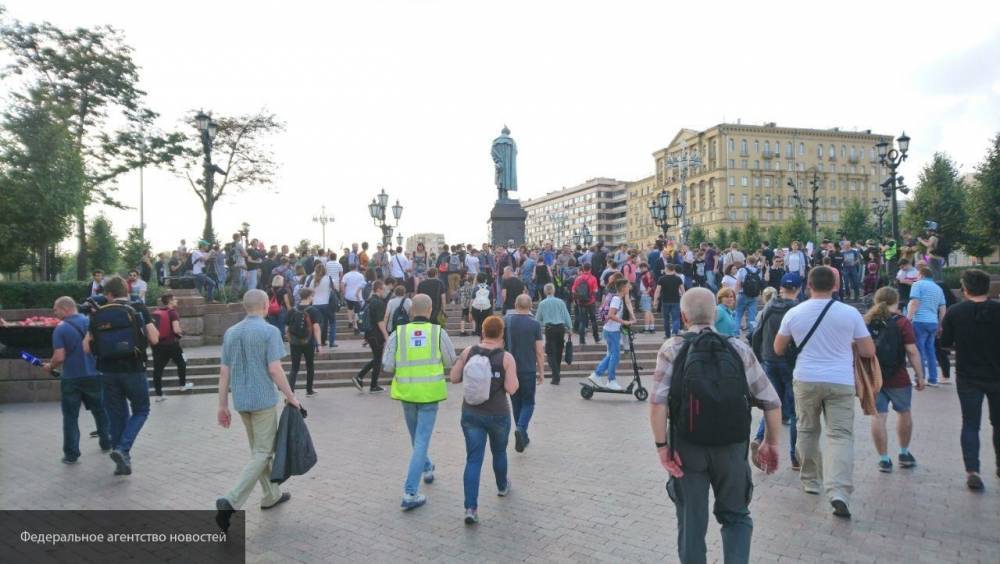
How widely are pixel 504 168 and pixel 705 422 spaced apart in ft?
84.2

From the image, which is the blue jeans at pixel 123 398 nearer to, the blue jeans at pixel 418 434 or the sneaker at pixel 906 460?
the blue jeans at pixel 418 434

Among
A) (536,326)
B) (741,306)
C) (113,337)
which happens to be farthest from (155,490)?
(741,306)

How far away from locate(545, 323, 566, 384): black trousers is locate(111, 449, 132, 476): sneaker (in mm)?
6743

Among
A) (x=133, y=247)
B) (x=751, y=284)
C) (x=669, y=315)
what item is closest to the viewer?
(x=751, y=284)

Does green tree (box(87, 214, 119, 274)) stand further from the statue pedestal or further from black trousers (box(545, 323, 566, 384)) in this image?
black trousers (box(545, 323, 566, 384))

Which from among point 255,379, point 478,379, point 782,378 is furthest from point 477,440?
point 782,378

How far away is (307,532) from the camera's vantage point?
16.0ft

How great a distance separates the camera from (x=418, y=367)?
18.1 feet

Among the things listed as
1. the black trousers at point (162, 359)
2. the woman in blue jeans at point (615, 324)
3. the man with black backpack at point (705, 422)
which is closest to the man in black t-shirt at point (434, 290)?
the woman in blue jeans at point (615, 324)

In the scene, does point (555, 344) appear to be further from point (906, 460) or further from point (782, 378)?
point (906, 460)

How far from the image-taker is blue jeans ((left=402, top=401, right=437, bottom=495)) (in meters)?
5.35

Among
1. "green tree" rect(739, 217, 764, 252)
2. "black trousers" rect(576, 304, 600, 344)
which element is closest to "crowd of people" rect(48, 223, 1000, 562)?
"black trousers" rect(576, 304, 600, 344)

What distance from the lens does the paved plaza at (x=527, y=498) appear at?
444 centimetres

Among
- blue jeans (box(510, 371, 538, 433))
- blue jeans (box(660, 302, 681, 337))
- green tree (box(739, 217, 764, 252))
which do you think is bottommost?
blue jeans (box(510, 371, 538, 433))
